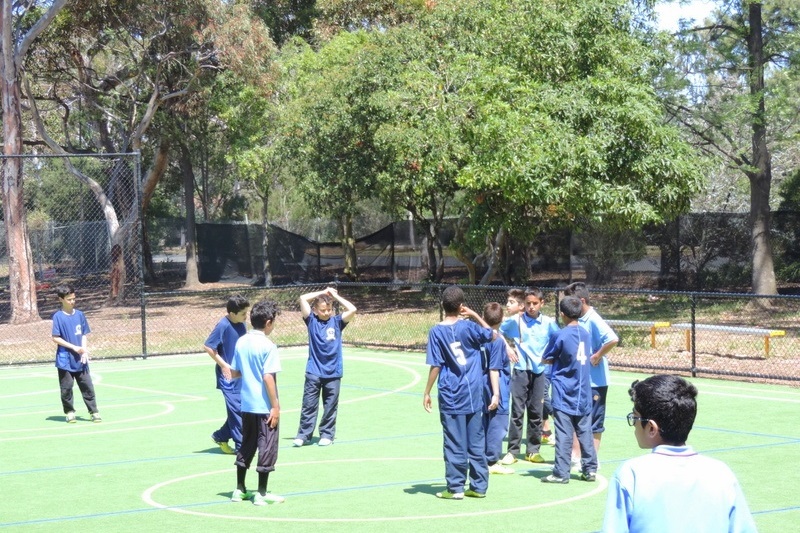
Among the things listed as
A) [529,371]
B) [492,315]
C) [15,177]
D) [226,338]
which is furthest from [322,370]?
[15,177]

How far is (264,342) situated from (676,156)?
14.7 meters

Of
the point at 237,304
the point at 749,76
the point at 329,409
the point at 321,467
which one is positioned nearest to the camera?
the point at 237,304

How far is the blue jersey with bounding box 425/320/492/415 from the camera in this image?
8.89 m

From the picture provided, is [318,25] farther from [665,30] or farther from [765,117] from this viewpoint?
[765,117]

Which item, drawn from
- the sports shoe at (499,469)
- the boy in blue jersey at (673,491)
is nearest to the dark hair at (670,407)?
the boy in blue jersey at (673,491)

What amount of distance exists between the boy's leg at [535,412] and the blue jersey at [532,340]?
0.10 metres

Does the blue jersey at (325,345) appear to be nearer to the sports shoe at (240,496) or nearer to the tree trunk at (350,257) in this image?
the sports shoe at (240,496)

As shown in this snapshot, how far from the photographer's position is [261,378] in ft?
28.8

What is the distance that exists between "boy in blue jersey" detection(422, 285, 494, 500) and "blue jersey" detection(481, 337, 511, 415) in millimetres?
354

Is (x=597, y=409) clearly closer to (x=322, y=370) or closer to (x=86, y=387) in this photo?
(x=322, y=370)

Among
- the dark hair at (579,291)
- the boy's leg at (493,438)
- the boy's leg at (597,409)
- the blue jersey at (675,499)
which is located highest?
the dark hair at (579,291)

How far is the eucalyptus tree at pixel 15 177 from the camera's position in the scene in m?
26.9

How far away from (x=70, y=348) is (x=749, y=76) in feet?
64.0

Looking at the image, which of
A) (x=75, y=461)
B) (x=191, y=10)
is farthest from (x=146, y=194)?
(x=75, y=461)
